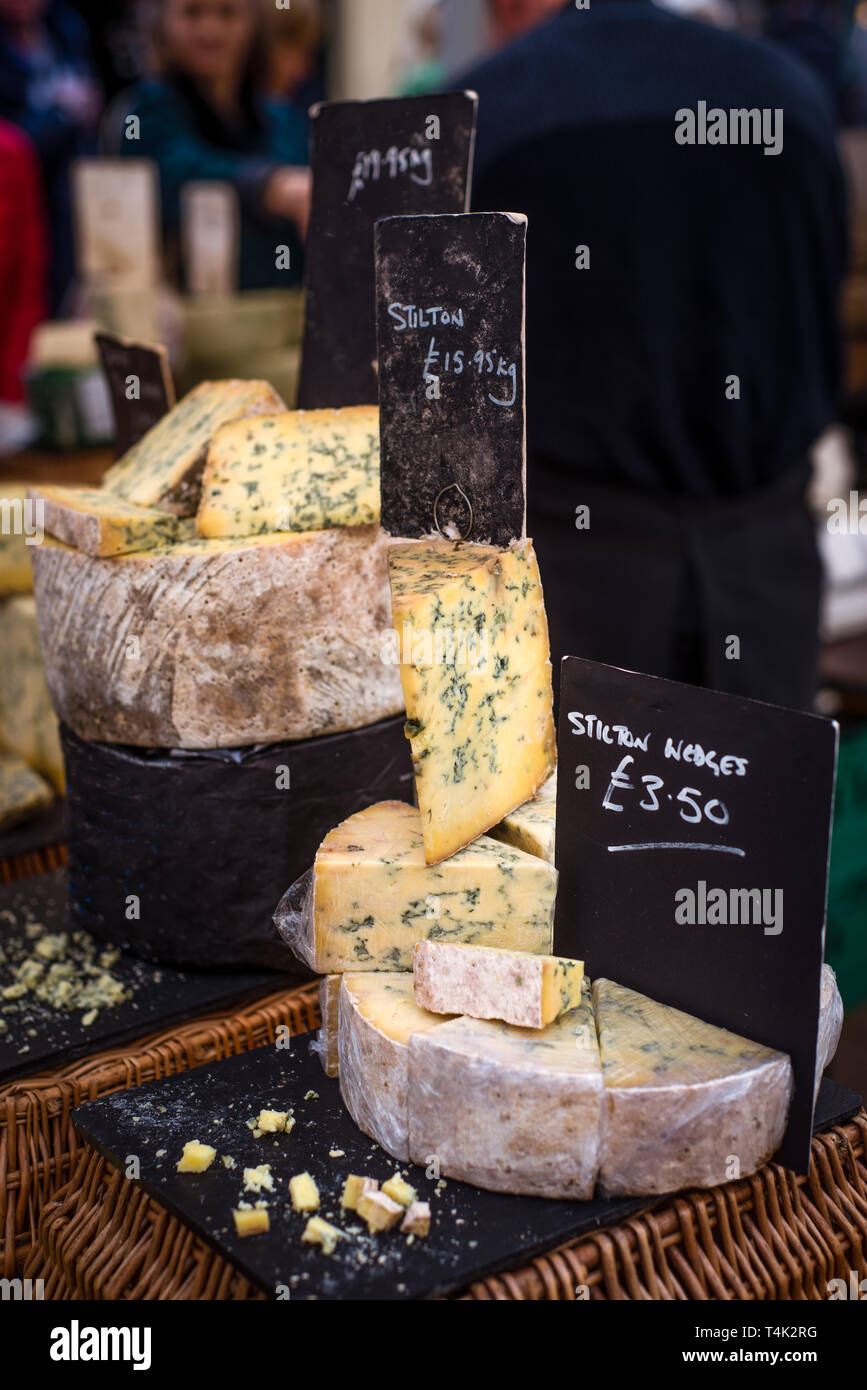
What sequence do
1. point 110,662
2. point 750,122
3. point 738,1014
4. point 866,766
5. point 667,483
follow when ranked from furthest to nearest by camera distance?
point 866,766 < point 667,483 < point 750,122 < point 110,662 < point 738,1014

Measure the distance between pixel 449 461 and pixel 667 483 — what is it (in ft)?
4.22

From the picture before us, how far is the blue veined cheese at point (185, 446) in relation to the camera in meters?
1.69

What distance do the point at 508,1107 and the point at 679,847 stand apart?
0.30 metres

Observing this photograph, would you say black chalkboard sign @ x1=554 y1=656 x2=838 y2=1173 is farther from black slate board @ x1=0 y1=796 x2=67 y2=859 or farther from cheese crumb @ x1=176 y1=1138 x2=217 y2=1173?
black slate board @ x1=0 y1=796 x2=67 y2=859

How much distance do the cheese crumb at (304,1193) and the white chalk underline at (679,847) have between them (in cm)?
45

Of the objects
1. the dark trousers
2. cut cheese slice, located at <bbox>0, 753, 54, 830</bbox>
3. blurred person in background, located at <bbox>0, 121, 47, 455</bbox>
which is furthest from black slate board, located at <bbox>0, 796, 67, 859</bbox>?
blurred person in background, located at <bbox>0, 121, 47, 455</bbox>

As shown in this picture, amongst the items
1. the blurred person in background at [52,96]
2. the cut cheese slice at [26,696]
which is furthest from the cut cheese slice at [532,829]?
the blurred person in background at [52,96]

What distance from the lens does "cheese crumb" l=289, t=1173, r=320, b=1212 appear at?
1246 mm

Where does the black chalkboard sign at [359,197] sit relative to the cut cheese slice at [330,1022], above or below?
above

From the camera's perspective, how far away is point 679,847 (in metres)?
1.31

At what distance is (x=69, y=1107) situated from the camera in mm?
1504

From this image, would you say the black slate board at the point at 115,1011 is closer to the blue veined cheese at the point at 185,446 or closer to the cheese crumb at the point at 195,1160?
the cheese crumb at the point at 195,1160
